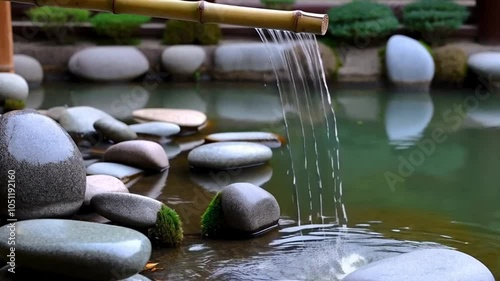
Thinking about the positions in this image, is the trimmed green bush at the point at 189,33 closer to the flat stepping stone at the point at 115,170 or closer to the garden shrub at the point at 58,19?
the garden shrub at the point at 58,19

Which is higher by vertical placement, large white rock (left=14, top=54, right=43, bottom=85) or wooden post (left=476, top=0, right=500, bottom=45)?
wooden post (left=476, top=0, right=500, bottom=45)

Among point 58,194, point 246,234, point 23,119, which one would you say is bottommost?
point 246,234

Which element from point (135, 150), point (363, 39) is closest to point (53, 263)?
point (135, 150)

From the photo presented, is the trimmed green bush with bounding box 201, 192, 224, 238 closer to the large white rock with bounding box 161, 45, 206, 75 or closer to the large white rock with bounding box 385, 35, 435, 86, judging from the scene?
the large white rock with bounding box 385, 35, 435, 86

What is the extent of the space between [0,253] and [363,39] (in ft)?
36.8

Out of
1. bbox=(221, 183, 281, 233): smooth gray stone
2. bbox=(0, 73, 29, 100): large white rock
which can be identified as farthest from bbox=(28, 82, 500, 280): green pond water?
bbox=(0, 73, 29, 100): large white rock

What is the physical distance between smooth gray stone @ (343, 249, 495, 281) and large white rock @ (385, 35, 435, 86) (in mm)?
9057

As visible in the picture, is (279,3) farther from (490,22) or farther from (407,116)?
(407,116)

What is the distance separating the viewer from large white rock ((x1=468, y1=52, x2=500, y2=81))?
13.5m

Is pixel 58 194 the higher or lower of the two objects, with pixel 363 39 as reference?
lower

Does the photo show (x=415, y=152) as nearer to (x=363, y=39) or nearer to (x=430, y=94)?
(x=430, y=94)

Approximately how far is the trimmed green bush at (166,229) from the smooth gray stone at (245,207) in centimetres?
43

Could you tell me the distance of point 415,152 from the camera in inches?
348

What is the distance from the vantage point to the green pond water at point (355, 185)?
545cm
